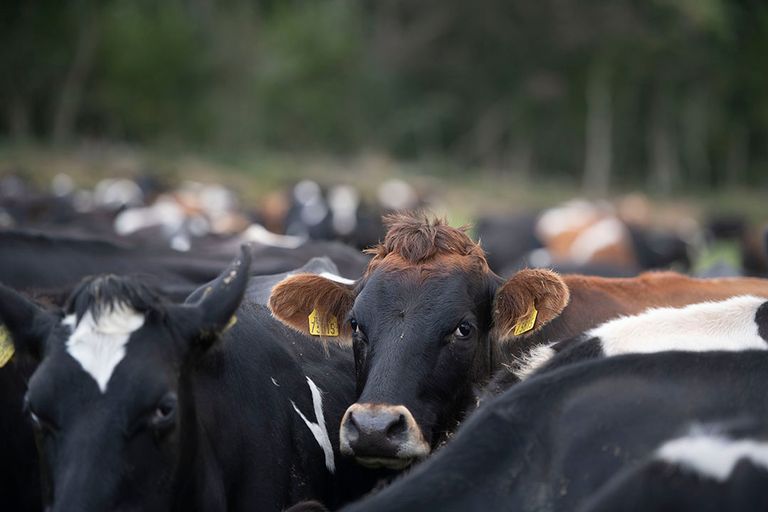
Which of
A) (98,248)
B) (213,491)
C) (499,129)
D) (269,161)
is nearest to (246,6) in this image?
(269,161)

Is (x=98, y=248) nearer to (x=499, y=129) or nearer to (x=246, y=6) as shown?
(x=246, y=6)

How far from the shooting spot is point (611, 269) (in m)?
11.1

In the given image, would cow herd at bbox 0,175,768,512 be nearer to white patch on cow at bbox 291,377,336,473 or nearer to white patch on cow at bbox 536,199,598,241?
white patch on cow at bbox 291,377,336,473

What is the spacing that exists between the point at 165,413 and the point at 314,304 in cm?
169

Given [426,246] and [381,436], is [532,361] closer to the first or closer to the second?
[381,436]

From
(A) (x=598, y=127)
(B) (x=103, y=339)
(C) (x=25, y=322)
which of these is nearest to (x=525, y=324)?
(B) (x=103, y=339)

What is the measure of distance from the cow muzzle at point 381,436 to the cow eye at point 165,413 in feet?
3.12

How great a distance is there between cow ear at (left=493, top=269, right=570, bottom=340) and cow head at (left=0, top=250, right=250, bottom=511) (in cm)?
164

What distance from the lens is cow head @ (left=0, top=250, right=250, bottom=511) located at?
117 inches

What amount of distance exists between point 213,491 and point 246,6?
157 ft

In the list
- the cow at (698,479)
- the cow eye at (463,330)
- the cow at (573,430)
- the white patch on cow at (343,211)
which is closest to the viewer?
the cow at (698,479)

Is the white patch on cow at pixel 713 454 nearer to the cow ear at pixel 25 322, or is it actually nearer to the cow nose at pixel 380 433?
the cow nose at pixel 380 433

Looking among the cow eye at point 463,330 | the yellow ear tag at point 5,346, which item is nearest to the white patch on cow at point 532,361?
the cow eye at point 463,330

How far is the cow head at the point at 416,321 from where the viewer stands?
394cm
